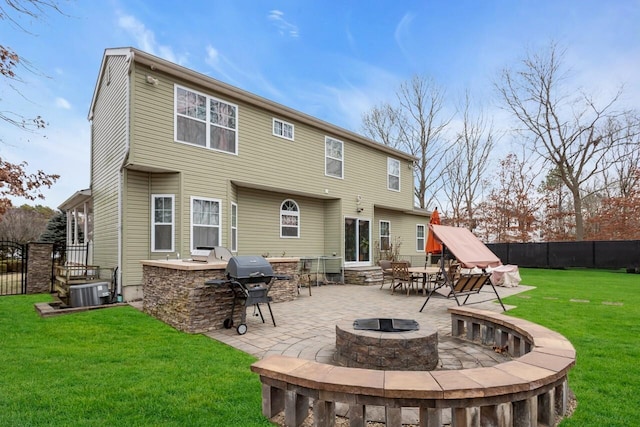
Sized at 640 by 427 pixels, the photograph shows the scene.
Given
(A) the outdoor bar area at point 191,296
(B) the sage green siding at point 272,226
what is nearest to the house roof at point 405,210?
(B) the sage green siding at point 272,226

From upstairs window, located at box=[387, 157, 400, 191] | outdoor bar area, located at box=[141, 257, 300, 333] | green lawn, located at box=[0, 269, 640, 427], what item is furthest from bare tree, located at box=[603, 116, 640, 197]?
outdoor bar area, located at box=[141, 257, 300, 333]

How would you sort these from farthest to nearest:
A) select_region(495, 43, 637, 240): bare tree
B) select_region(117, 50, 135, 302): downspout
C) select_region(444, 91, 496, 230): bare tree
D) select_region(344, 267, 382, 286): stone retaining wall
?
select_region(444, 91, 496, 230): bare tree
select_region(495, 43, 637, 240): bare tree
select_region(344, 267, 382, 286): stone retaining wall
select_region(117, 50, 135, 302): downspout

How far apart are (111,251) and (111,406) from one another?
24.0 ft

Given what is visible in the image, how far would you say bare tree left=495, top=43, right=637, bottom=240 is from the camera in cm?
2134

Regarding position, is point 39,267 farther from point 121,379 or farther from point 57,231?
point 57,231

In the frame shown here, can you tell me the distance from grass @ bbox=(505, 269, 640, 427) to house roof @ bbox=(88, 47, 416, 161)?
809 centimetres

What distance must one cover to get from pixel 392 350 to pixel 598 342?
331 centimetres

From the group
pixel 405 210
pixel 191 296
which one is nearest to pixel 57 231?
pixel 405 210

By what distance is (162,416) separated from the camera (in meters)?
2.86

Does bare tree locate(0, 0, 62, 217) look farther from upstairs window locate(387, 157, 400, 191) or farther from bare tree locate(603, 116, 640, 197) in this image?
bare tree locate(603, 116, 640, 197)

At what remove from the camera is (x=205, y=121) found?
384 inches

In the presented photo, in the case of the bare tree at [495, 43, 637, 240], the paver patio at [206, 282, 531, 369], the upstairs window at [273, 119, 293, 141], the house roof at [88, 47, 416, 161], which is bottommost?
the paver patio at [206, 282, 531, 369]

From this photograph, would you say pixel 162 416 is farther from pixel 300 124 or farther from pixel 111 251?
pixel 300 124

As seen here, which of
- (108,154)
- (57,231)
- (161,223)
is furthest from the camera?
(57,231)
